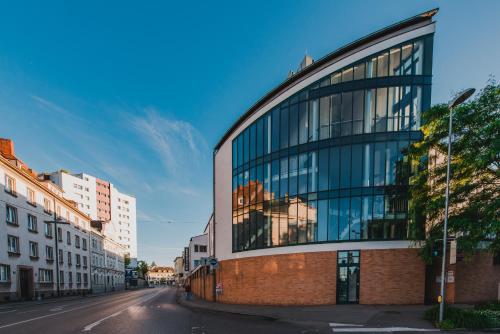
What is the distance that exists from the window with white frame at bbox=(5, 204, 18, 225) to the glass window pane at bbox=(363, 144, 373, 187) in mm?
32452

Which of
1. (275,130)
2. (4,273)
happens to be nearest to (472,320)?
(275,130)

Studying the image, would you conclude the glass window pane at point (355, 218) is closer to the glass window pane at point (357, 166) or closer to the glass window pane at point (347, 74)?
the glass window pane at point (357, 166)

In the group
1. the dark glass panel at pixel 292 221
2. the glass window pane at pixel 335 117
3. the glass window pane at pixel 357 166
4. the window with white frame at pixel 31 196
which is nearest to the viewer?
the glass window pane at pixel 357 166

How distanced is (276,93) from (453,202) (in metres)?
12.6

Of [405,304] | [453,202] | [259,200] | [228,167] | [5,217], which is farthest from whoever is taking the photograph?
[5,217]

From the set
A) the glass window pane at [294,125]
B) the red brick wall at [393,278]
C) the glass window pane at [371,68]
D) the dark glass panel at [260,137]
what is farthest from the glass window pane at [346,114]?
the red brick wall at [393,278]

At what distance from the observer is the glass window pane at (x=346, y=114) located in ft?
52.2

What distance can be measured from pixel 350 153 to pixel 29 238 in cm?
3437

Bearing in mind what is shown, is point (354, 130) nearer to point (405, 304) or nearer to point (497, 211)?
point (497, 211)

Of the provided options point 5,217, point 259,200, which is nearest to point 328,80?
point 259,200

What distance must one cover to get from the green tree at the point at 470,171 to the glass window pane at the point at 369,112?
3238 millimetres

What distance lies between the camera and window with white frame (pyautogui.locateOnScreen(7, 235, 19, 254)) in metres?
25.5

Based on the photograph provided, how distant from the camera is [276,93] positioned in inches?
758

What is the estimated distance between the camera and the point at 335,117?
16.2 metres
